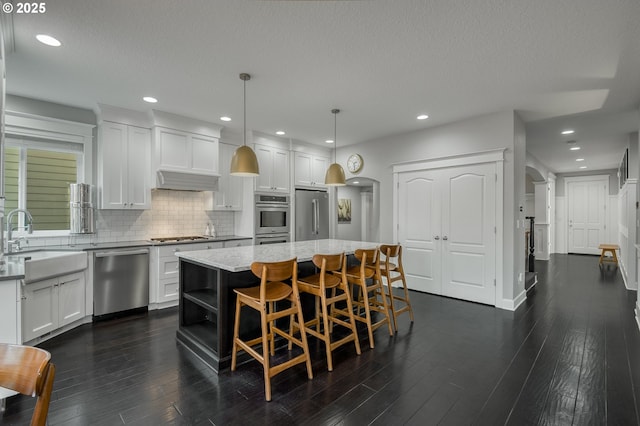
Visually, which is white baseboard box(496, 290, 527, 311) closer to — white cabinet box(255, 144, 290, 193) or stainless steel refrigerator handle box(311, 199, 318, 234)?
stainless steel refrigerator handle box(311, 199, 318, 234)

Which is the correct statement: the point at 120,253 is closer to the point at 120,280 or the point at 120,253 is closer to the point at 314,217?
the point at 120,280

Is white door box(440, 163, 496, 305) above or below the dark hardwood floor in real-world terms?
above

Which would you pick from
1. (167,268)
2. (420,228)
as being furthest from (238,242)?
(420,228)

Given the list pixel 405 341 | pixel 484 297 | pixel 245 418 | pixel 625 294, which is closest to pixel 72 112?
pixel 245 418

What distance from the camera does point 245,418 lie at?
6.37ft

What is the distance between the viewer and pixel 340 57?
9.08 ft

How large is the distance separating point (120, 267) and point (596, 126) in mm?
7344

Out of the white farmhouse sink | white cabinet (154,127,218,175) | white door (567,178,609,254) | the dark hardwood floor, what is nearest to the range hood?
white cabinet (154,127,218,175)

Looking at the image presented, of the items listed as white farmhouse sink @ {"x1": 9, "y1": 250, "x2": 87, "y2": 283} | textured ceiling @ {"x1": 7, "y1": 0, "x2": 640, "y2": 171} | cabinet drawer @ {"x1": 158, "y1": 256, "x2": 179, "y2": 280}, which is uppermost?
textured ceiling @ {"x1": 7, "y1": 0, "x2": 640, "y2": 171}

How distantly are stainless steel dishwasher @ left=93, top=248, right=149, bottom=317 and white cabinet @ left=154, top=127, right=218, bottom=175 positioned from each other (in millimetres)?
1289

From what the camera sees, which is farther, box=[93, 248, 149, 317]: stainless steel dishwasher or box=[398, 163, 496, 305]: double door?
box=[398, 163, 496, 305]: double door

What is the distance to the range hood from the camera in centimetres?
432

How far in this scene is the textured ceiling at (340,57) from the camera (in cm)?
215

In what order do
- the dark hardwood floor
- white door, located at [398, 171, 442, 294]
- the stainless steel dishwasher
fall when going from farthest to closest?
white door, located at [398, 171, 442, 294] → the stainless steel dishwasher → the dark hardwood floor
